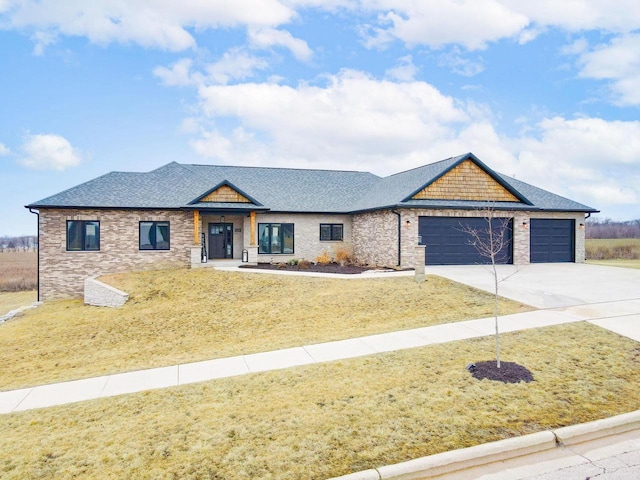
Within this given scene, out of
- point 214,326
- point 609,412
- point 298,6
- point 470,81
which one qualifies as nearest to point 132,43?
point 298,6

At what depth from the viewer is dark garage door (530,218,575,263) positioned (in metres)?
22.7

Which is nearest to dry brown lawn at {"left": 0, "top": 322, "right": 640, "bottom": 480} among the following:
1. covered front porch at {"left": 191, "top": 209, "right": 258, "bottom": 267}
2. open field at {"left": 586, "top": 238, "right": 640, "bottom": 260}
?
covered front porch at {"left": 191, "top": 209, "right": 258, "bottom": 267}

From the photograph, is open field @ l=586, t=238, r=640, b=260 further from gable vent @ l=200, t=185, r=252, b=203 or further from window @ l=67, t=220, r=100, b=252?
window @ l=67, t=220, r=100, b=252

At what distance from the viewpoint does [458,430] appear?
525 centimetres

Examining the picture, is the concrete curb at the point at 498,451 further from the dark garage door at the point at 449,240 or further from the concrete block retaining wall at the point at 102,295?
the concrete block retaining wall at the point at 102,295

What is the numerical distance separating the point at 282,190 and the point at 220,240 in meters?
5.11

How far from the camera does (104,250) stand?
70.0ft

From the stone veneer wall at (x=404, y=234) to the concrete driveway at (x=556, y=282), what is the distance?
1.31 meters

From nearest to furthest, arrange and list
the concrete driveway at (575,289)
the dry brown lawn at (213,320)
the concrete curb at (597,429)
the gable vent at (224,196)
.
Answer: the concrete curb at (597,429) < the dry brown lawn at (213,320) < the concrete driveway at (575,289) < the gable vent at (224,196)

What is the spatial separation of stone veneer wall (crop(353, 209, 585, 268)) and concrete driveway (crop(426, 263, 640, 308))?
131 centimetres

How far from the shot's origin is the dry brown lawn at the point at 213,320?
404 inches

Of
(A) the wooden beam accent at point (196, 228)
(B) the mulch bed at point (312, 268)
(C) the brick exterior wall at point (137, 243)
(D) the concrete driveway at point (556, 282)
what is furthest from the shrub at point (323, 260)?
(A) the wooden beam accent at point (196, 228)

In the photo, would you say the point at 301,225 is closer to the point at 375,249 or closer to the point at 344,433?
the point at 375,249

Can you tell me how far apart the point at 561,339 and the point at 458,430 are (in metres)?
5.05
